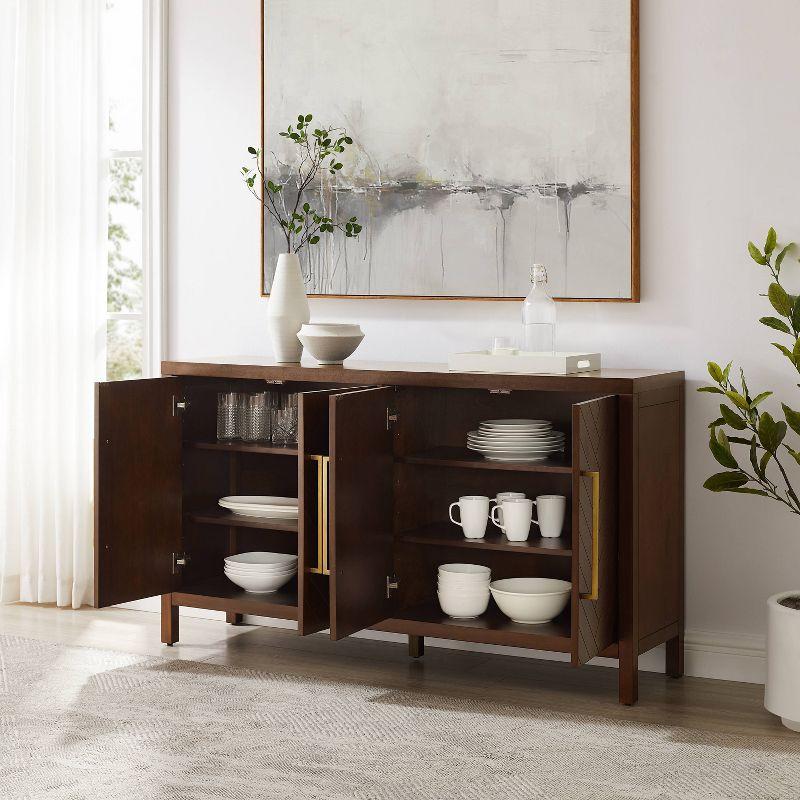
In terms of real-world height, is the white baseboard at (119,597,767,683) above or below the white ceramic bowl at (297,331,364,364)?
below

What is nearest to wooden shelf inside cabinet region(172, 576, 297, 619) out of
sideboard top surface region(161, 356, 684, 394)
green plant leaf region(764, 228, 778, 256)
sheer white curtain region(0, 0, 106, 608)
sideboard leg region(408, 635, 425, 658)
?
sideboard leg region(408, 635, 425, 658)

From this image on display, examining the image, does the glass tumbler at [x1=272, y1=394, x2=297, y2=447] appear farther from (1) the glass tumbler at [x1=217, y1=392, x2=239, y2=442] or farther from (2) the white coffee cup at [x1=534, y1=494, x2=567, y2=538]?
(2) the white coffee cup at [x1=534, y1=494, x2=567, y2=538]

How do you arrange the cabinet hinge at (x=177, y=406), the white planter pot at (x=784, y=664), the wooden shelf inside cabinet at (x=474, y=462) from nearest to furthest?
the white planter pot at (x=784, y=664), the wooden shelf inside cabinet at (x=474, y=462), the cabinet hinge at (x=177, y=406)

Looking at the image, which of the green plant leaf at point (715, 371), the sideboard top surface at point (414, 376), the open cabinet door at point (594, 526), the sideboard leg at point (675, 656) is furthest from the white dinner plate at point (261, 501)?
the green plant leaf at point (715, 371)

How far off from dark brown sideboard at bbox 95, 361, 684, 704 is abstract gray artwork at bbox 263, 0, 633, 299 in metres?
0.40

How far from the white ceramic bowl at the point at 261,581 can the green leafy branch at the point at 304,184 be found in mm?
1029

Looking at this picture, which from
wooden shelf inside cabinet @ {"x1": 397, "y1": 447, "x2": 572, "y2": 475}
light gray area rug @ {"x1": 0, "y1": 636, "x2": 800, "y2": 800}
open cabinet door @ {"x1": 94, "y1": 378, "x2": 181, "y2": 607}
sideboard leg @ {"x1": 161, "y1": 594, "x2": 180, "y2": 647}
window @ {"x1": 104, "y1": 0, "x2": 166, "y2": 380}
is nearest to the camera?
light gray area rug @ {"x1": 0, "y1": 636, "x2": 800, "y2": 800}

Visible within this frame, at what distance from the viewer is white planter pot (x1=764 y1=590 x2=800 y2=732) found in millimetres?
3086

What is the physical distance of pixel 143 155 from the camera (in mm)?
4363

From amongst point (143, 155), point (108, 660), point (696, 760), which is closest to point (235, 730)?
point (108, 660)

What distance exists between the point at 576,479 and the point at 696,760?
0.71 metres

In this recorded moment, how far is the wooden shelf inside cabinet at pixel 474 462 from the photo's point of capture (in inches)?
130

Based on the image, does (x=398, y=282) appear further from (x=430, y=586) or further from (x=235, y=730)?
(x=235, y=730)

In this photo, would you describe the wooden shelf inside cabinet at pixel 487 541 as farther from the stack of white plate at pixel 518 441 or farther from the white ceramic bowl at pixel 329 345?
the white ceramic bowl at pixel 329 345
